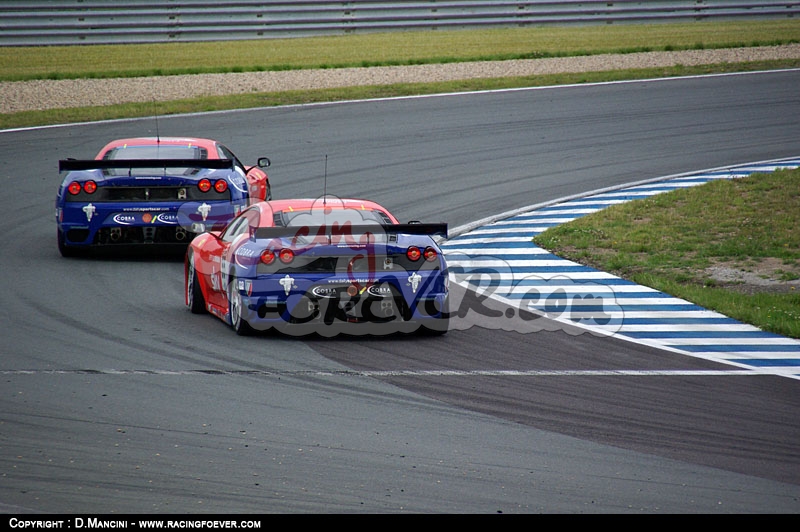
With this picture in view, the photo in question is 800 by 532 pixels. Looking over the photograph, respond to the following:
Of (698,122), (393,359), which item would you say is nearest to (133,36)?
(698,122)

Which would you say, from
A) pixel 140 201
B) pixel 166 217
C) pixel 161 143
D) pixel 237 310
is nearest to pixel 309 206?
pixel 237 310

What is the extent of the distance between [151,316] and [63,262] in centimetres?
315

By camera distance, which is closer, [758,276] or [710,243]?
[758,276]

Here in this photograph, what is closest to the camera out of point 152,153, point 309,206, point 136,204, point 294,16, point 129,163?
point 309,206

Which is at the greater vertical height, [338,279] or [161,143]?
[161,143]

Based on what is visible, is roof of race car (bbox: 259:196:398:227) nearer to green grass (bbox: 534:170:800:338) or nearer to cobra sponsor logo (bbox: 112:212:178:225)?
cobra sponsor logo (bbox: 112:212:178:225)

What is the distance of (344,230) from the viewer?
9438 millimetres

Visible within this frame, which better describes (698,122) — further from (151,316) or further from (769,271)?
(151,316)

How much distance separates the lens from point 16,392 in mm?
7727

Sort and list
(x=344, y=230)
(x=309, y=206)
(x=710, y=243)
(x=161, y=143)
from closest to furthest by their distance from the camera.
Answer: (x=344, y=230), (x=309, y=206), (x=710, y=243), (x=161, y=143)

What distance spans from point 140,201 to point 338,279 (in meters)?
4.43

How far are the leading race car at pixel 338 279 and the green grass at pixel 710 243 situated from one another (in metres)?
2.93

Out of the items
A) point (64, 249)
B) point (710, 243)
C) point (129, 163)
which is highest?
point (129, 163)

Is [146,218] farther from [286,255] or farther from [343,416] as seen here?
[343,416]
